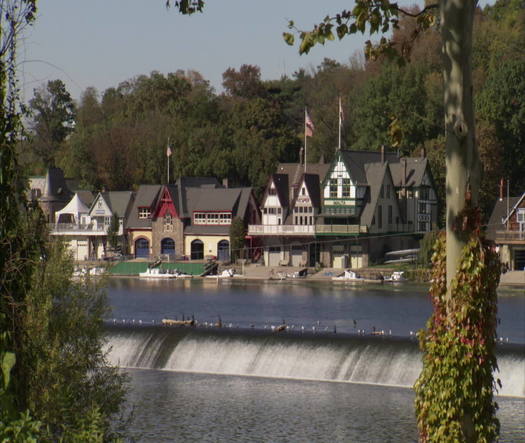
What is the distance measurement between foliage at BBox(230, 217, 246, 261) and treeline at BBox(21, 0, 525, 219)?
1577 cm

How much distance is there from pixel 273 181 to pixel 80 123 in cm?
5108

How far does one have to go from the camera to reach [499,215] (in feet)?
288

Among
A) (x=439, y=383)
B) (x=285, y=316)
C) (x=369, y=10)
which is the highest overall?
(x=369, y=10)

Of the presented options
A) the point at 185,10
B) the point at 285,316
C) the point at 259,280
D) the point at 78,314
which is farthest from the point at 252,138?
the point at 185,10

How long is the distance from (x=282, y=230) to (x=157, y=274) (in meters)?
11.1

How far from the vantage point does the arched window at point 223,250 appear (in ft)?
320

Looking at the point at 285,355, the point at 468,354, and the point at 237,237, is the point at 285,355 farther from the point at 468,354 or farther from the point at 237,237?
the point at 237,237

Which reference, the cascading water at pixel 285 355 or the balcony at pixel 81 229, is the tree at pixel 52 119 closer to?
the balcony at pixel 81 229

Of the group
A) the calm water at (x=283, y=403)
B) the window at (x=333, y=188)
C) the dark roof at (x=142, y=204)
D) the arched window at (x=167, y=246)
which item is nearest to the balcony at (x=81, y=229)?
the dark roof at (x=142, y=204)

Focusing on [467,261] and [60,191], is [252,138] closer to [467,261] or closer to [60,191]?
[60,191]

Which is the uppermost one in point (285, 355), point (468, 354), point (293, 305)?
point (468, 354)

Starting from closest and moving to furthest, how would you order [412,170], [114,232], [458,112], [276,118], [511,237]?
[458,112] < [511,237] < [412,170] < [114,232] < [276,118]

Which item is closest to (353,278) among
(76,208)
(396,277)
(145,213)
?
(396,277)

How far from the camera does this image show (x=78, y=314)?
1244 inches
